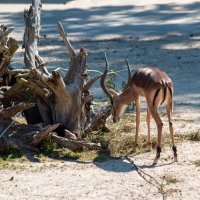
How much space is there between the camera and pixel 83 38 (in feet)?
54.6

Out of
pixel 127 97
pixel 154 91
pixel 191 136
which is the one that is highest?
pixel 154 91

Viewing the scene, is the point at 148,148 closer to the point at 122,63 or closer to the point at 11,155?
the point at 11,155

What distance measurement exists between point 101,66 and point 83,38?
308cm

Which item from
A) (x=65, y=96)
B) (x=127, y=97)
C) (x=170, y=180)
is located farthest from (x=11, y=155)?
(x=170, y=180)

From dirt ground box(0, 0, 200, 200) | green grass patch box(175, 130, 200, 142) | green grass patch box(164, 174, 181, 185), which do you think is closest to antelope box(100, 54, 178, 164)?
dirt ground box(0, 0, 200, 200)

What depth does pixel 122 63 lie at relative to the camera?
1392 cm

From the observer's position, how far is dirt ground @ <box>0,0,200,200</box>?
7285 millimetres

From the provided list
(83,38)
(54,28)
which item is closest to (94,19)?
(54,28)

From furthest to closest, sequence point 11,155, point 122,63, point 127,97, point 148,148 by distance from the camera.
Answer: point 122,63 < point 127,97 < point 148,148 < point 11,155

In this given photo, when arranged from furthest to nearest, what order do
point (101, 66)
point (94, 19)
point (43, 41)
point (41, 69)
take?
point (94, 19) → point (43, 41) → point (101, 66) → point (41, 69)

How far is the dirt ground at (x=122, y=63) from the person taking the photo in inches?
287

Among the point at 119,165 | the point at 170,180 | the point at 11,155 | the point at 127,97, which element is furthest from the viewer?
the point at 127,97

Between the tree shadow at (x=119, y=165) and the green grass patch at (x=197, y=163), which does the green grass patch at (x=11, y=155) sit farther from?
the green grass patch at (x=197, y=163)

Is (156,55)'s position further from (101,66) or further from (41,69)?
(41,69)
